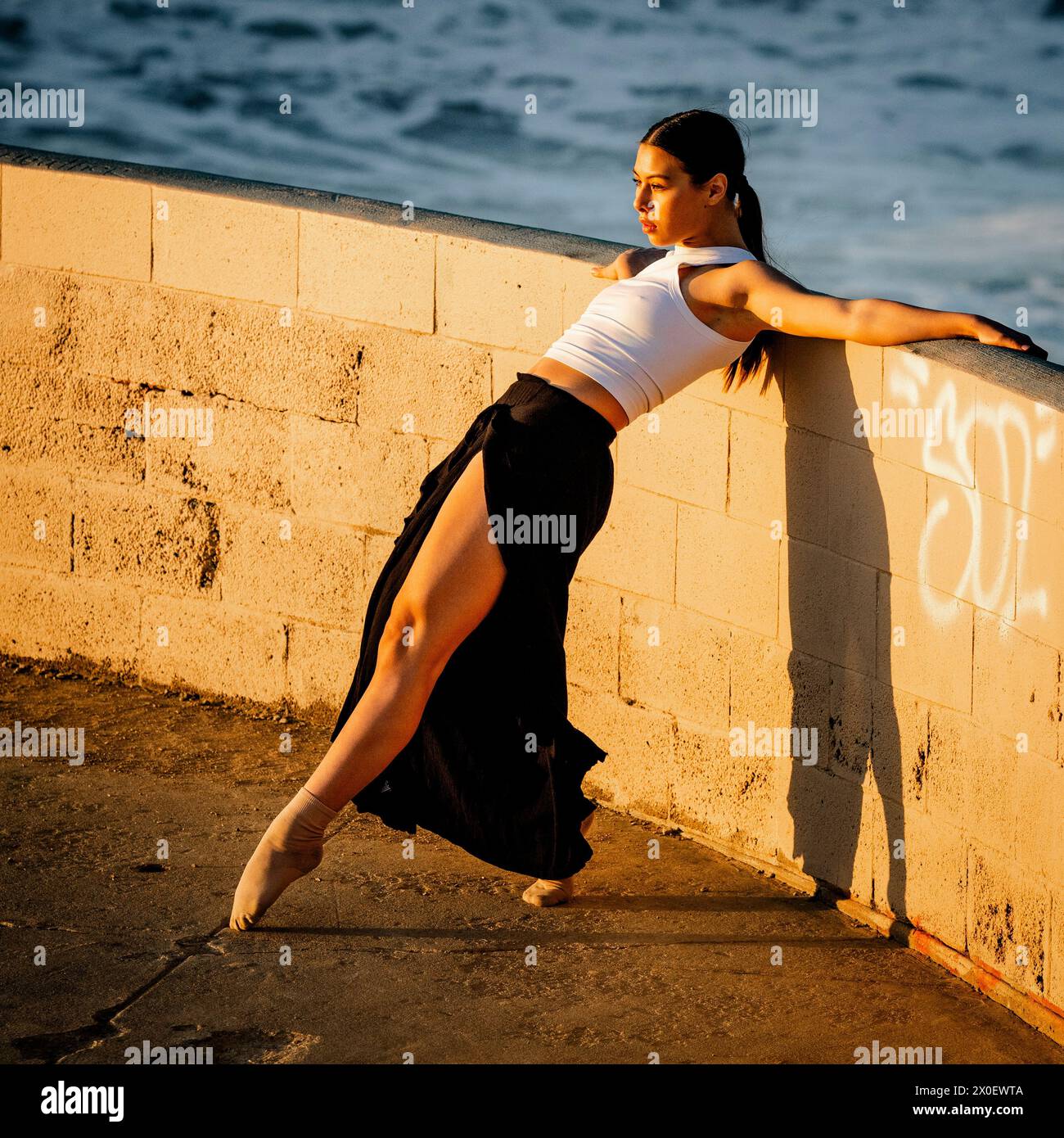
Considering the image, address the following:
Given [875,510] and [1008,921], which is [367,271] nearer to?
[875,510]

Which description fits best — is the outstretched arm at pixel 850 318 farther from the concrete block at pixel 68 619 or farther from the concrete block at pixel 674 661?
the concrete block at pixel 68 619

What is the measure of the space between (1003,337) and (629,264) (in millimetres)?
1071

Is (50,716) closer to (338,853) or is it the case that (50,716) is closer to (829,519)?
(338,853)

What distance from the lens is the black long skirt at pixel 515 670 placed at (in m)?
3.79

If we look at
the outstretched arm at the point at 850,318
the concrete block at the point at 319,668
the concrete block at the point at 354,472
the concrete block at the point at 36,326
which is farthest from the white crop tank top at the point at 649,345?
the concrete block at the point at 36,326

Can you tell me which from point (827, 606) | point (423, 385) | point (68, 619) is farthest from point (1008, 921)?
point (68, 619)

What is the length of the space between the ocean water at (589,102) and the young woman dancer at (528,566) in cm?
883

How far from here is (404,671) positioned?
3.79 metres

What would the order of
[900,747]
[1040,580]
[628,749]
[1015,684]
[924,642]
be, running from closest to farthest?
1. [1040,580]
2. [1015,684]
3. [924,642]
4. [900,747]
5. [628,749]

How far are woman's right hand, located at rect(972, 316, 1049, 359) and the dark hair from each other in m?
0.59

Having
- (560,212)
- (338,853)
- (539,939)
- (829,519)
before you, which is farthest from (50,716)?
(560,212)

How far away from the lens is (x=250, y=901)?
3795 mm
